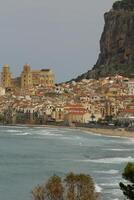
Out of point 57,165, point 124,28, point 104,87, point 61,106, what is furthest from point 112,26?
point 57,165

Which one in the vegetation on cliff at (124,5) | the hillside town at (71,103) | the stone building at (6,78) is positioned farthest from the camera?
the stone building at (6,78)

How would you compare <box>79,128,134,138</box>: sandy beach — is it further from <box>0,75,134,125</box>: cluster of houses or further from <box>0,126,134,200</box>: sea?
<box>0,126,134,200</box>: sea

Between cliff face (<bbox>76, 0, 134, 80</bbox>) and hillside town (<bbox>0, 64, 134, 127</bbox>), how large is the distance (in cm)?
719

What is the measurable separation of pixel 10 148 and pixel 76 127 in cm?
4739

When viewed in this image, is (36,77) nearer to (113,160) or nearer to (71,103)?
(71,103)

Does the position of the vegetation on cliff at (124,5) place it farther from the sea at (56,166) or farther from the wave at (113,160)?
the wave at (113,160)

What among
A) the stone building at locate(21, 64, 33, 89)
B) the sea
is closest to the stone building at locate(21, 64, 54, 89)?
the stone building at locate(21, 64, 33, 89)

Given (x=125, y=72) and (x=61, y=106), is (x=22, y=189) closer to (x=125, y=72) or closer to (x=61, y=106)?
(x=61, y=106)

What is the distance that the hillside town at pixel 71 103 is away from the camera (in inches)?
4513

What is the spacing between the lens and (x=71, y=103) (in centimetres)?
12581

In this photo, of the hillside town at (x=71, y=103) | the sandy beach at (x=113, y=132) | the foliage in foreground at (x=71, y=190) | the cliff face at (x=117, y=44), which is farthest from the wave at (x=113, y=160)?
the cliff face at (x=117, y=44)

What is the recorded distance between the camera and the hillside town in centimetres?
11462

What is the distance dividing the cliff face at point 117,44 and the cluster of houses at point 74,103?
7.16 metres

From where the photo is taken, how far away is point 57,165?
42156mm
